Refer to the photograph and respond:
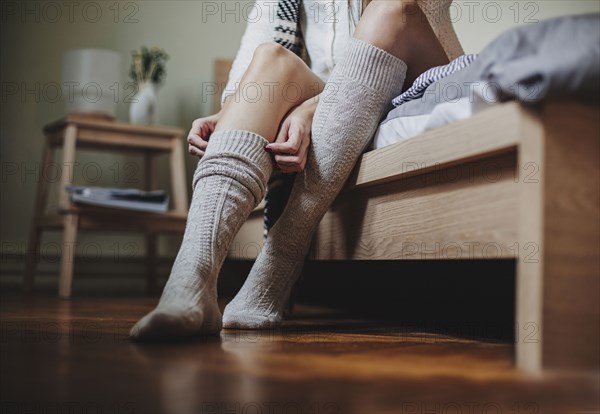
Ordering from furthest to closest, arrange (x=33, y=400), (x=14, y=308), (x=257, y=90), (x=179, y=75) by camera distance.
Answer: (x=179, y=75)
(x=14, y=308)
(x=257, y=90)
(x=33, y=400)

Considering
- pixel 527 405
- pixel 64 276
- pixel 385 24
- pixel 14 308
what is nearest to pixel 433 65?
pixel 385 24

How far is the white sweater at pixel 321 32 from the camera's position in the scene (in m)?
1.26

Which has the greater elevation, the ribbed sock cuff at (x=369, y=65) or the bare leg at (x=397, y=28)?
the bare leg at (x=397, y=28)

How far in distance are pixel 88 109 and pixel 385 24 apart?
1381 mm

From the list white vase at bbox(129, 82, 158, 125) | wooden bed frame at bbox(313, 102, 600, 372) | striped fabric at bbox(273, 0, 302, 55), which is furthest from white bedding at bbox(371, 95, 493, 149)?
white vase at bbox(129, 82, 158, 125)

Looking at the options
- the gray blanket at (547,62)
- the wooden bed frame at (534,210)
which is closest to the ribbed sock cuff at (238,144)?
the wooden bed frame at (534,210)

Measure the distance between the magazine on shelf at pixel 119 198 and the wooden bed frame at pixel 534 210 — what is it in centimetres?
123

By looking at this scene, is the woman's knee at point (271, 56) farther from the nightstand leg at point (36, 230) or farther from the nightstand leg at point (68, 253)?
the nightstand leg at point (36, 230)

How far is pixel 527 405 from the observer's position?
489mm

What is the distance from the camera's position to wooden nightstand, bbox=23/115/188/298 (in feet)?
6.28

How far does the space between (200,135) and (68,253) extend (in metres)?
0.96

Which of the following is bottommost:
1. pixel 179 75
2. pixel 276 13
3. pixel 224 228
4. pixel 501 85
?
pixel 224 228

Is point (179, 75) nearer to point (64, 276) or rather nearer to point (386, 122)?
point (64, 276)

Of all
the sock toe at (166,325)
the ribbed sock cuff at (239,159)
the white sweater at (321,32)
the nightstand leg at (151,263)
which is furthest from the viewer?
the nightstand leg at (151,263)
